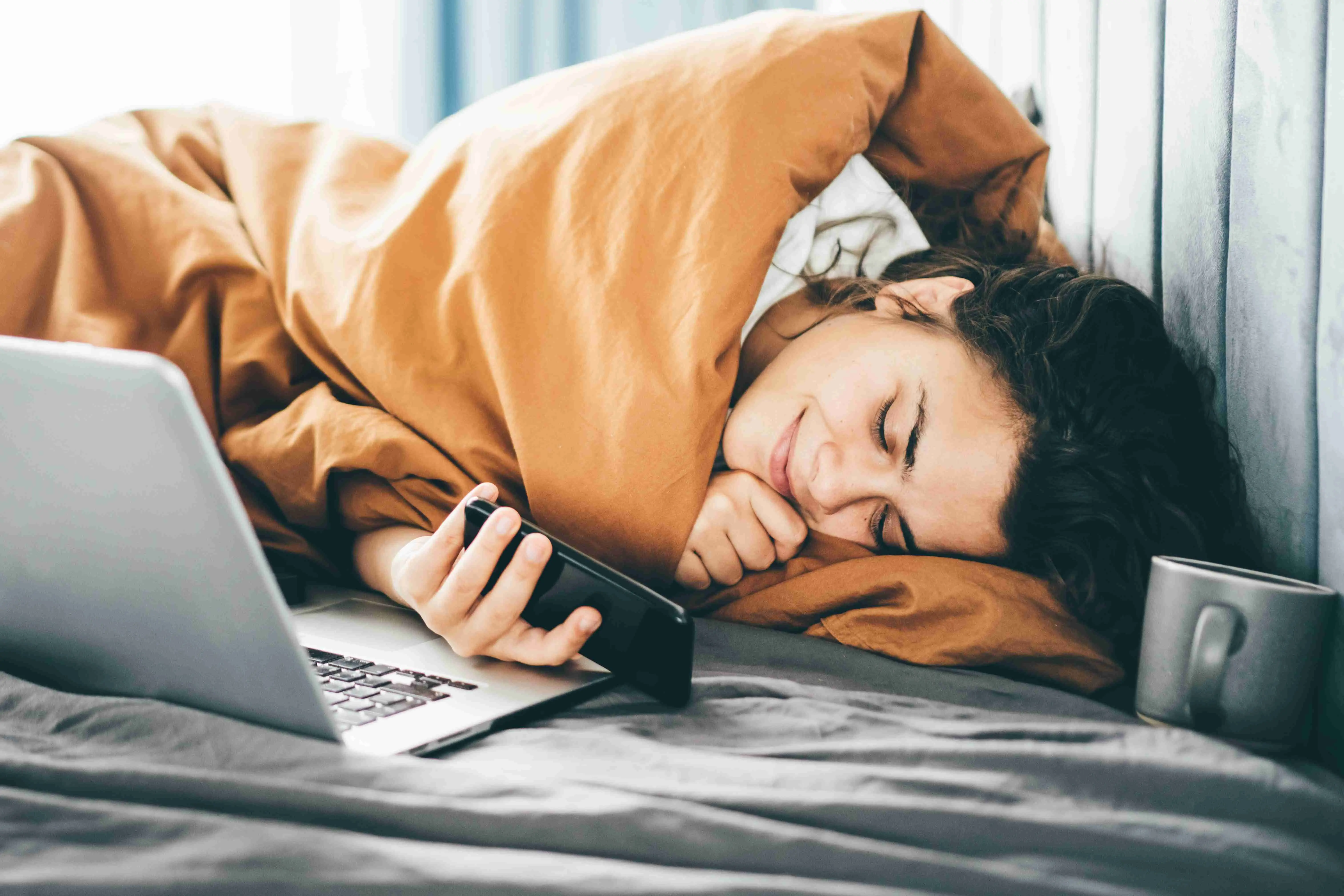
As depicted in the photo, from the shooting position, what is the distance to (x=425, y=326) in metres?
0.77

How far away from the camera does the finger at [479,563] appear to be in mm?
570

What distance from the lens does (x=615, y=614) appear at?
0.55m

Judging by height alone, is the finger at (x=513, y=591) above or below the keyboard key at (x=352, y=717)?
above

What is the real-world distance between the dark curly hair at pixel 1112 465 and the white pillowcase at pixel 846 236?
0.20 m

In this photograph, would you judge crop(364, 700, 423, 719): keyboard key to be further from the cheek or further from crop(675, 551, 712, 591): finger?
the cheek

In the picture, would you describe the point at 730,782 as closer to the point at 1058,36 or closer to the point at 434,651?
the point at 434,651

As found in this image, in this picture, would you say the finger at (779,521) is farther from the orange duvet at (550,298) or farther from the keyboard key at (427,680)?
the keyboard key at (427,680)

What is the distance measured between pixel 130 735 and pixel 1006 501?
60cm

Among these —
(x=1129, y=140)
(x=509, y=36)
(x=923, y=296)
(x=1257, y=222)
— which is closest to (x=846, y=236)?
(x=923, y=296)

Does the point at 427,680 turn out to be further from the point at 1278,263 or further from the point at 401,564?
the point at 1278,263

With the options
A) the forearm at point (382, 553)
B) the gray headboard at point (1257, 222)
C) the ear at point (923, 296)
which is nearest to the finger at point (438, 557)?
the forearm at point (382, 553)

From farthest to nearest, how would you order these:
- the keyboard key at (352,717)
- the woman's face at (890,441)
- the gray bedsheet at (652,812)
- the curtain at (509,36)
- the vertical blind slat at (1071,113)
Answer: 1. the curtain at (509,36)
2. the vertical blind slat at (1071,113)
3. the woman's face at (890,441)
4. the keyboard key at (352,717)
5. the gray bedsheet at (652,812)

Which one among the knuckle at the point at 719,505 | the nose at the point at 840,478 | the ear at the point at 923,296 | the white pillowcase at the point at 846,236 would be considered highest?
the white pillowcase at the point at 846,236

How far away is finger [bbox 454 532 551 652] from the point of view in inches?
22.3
